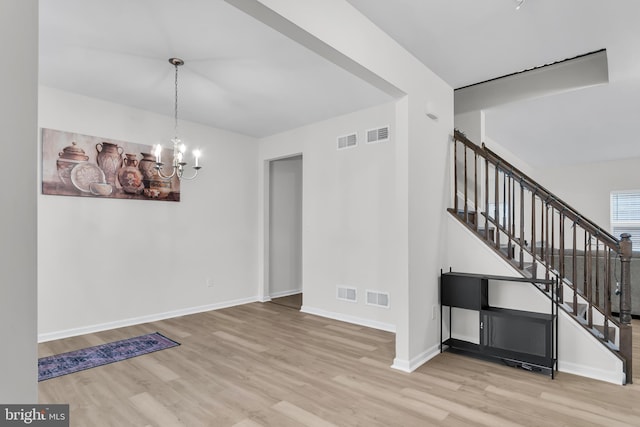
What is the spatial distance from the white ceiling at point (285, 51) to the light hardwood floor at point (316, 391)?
9.24ft

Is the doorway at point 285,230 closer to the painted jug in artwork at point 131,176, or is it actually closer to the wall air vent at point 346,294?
the wall air vent at point 346,294

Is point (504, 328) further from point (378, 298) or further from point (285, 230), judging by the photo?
point (285, 230)

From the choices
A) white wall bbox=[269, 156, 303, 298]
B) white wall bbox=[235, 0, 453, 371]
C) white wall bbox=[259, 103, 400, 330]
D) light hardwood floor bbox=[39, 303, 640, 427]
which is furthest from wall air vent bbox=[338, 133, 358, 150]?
light hardwood floor bbox=[39, 303, 640, 427]

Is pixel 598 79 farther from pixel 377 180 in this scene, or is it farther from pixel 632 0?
pixel 377 180

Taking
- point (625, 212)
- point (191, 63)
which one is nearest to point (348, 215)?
point (191, 63)

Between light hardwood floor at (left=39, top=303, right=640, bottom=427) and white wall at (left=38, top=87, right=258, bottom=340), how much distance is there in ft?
1.99

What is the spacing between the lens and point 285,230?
6422 mm

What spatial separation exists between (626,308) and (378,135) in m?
2.99

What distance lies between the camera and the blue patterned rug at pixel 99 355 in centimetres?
308

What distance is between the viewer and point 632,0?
2406 mm

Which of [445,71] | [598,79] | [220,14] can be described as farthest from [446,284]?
[220,14]

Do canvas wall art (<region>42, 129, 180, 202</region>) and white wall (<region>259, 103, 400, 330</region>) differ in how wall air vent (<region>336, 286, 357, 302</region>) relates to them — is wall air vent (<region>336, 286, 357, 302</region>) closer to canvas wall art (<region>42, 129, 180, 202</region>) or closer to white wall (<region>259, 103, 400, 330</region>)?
white wall (<region>259, 103, 400, 330</region>)

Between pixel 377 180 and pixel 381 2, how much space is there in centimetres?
232

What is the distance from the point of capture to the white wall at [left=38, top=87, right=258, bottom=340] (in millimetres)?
3895
